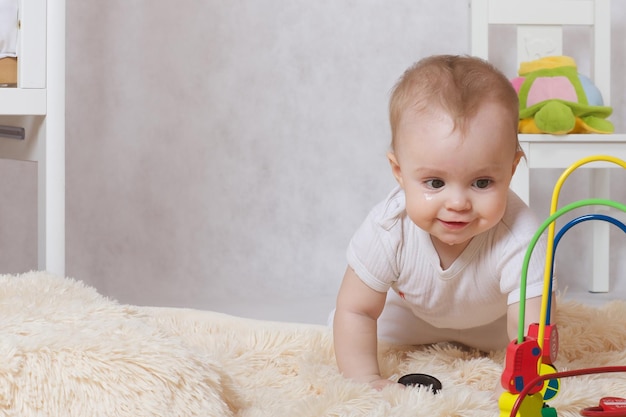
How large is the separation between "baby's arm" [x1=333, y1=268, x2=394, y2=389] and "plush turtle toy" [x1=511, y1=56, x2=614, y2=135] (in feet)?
2.59

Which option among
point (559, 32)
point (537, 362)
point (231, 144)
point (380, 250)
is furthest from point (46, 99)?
point (559, 32)

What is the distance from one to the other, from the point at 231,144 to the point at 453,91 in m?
1.30

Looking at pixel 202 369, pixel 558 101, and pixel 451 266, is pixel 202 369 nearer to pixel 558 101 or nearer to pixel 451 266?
pixel 451 266

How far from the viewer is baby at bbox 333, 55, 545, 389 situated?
0.93m

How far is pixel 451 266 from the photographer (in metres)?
1.06

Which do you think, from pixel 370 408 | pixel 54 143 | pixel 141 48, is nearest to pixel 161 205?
pixel 141 48

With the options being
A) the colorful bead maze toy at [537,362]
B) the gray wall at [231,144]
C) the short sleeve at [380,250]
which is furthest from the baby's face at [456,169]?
the gray wall at [231,144]

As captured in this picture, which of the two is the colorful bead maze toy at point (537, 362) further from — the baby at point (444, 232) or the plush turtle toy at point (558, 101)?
the plush turtle toy at point (558, 101)

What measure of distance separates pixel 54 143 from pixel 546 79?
1046mm

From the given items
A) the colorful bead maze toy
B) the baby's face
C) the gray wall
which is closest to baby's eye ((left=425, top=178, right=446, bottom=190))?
the baby's face

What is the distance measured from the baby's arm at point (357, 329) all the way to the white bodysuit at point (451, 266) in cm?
2

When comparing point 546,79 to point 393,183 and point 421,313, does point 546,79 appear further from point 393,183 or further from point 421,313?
point 421,313

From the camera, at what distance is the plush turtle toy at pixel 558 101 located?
1724 millimetres

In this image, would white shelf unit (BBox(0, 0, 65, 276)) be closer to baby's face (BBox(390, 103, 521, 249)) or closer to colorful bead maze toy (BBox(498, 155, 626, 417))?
baby's face (BBox(390, 103, 521, 249))
